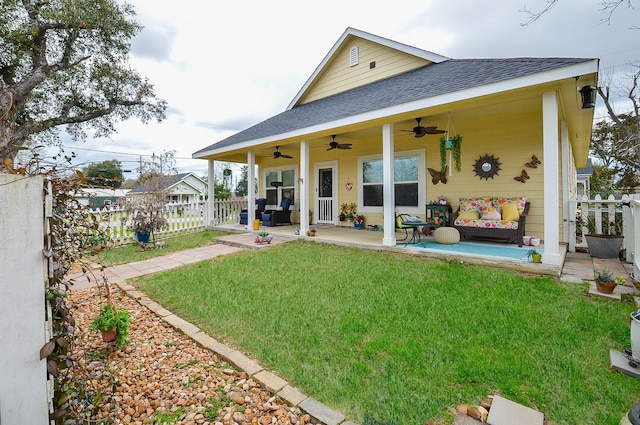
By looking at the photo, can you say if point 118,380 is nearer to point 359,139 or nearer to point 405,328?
point 405,328

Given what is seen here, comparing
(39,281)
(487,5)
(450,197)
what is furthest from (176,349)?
(487,5)

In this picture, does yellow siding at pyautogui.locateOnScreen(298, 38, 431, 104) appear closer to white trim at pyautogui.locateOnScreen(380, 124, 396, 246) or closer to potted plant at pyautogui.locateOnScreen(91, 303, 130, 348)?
white trim at pyautogui.locateOnScreen(380, 124, 396, 246)

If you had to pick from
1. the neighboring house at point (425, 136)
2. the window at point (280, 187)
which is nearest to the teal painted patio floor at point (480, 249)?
the neighboring house at point (425, 136)

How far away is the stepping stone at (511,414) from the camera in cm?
161

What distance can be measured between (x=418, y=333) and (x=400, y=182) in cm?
579

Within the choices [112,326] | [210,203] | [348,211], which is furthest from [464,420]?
[210,203]

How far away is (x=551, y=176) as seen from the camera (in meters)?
4.24

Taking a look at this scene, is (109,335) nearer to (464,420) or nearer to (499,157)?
(464,420)

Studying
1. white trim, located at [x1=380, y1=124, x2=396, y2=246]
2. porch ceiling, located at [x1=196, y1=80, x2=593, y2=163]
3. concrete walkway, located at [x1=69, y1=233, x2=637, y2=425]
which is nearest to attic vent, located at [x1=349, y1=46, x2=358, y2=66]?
porch ceiling, located at [x1=196, y1=80, x2=593, y2=163]

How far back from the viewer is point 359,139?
8.72 metres

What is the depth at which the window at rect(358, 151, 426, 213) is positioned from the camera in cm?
756

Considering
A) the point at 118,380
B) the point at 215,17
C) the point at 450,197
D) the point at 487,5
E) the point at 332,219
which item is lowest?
the point at 118,380

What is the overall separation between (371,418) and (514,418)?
0.82 meters

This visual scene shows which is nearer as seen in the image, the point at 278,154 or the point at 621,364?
the point at 621,364
